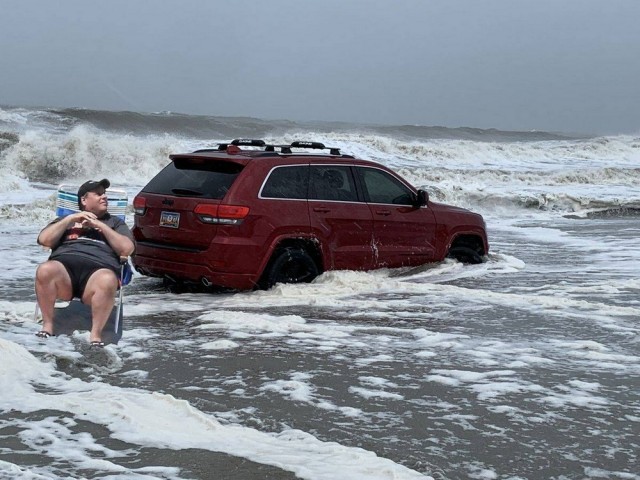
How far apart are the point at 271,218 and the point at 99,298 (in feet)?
10.7

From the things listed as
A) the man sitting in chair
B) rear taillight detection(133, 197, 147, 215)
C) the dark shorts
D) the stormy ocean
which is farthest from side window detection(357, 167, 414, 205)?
the dark shorts

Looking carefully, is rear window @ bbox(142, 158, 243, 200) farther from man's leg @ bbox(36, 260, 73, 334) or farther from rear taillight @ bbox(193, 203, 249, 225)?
man's leg @ bbox(36, 260, 73, 334)

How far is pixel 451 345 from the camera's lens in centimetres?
803

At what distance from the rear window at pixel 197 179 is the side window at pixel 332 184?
3.40 ft

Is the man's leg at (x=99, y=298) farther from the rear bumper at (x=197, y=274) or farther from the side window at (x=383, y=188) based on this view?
the side window at (x=383, y=188)

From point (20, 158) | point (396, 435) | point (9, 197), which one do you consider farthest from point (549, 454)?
point (20, 158)

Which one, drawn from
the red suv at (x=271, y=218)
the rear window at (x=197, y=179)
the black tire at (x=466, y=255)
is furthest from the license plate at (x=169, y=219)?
the black tire at (x=466, y=255)

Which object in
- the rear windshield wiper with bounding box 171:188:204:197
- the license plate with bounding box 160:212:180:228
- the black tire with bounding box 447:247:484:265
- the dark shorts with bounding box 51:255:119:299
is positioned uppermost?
the rear windshield wiper with bounding box 171:188:204:197

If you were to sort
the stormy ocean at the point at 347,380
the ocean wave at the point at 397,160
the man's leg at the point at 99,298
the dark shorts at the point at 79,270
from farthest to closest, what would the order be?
the ocean wave at the point at 397,160
the dark shorts at the point at 79,270
the man's leg at the point at 99,298
the stormy ocean at the point at 347,380

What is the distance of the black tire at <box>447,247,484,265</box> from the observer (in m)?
12.8

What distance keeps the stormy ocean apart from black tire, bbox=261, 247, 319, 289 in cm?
17

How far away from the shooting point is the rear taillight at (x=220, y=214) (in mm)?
9914

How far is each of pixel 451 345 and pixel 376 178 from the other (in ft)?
13.3

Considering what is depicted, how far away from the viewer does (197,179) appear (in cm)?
1033
